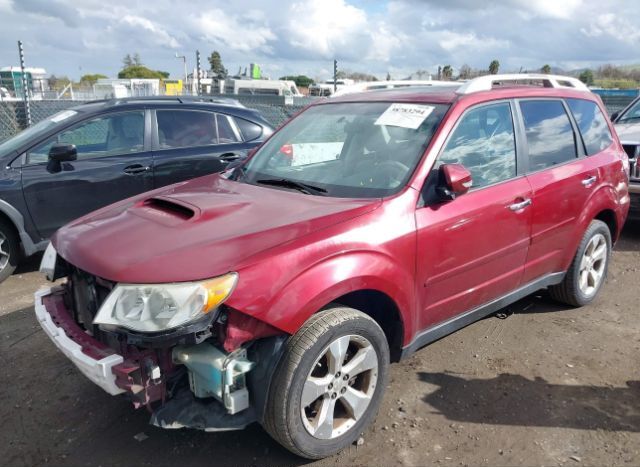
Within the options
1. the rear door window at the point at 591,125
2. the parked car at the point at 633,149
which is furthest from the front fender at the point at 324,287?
the parked car at the point at 633,149

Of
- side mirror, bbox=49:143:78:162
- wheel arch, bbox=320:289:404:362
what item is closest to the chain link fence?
side mirror, bbox=49:143:78:162

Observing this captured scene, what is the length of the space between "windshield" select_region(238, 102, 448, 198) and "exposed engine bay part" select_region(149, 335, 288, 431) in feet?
3.34

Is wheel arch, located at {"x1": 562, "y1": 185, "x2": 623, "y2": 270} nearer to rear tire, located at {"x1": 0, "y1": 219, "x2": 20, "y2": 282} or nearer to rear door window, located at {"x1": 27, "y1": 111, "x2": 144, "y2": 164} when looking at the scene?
rear door window, located at {"x1": 27, "y1": 111, "x2": 144, "y2": 164}

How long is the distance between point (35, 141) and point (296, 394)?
4.35 meters

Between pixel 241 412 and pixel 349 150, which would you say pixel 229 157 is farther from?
pixel 241 412

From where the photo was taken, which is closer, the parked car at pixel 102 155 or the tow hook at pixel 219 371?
the tow hook at pixel 219 371

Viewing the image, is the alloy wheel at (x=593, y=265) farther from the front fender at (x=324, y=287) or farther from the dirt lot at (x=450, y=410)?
the front fender at (x=324, y=287)

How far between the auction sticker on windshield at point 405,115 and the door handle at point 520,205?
0.81 m

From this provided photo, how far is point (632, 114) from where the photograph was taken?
817 centimetres

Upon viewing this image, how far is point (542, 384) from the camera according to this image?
11.2 feet

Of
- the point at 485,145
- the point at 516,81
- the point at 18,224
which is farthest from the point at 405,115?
the point at 18,224

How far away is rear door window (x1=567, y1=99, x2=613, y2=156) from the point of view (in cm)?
429

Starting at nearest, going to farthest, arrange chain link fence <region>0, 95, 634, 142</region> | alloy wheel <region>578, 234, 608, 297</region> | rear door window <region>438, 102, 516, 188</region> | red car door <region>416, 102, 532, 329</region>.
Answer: red car door <region>416, 102, 532, 329</region> → rear door window <region>438, 102, 516, 188</region> → alloy wheel <region>578, 234, 608, 297</region> → chain link fence <region>0, 95, 634, 142</region>

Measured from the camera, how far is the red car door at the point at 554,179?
3.73 metres
